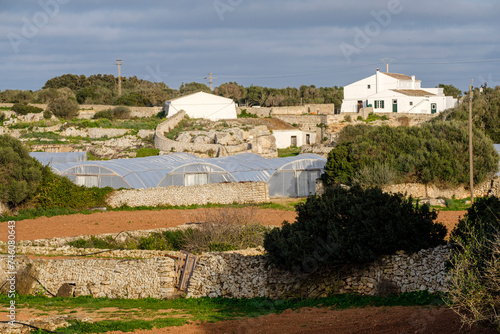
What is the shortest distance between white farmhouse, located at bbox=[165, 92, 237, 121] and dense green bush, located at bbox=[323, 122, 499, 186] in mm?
29138

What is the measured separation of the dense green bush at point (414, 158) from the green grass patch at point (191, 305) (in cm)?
1803

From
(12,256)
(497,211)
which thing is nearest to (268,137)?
(12,256)

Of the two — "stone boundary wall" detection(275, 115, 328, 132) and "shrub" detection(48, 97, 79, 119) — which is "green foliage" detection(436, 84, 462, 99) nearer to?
"stone boundary wall" detection(275, 115, 328, 132)

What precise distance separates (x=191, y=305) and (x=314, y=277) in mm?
3134

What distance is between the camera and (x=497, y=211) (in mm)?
11594

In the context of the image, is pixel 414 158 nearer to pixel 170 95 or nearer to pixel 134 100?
pixel 134 100

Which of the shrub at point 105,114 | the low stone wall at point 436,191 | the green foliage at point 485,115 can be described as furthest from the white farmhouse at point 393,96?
the low stone wall at point 436,191

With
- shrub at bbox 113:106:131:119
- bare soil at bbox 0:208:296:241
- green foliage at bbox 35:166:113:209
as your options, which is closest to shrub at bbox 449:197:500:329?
bare soil at bbox 0:208:296:241

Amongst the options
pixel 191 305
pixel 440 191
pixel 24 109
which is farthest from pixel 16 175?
pixel 24 109

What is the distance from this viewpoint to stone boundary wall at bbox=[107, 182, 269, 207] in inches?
1162

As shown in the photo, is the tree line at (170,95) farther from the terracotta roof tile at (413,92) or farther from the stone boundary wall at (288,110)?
the terracotta roof tile at (413,92)

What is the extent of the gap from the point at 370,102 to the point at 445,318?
5738 centimetres

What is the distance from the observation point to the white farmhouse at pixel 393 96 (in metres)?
63.8

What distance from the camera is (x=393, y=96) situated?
64.1m
